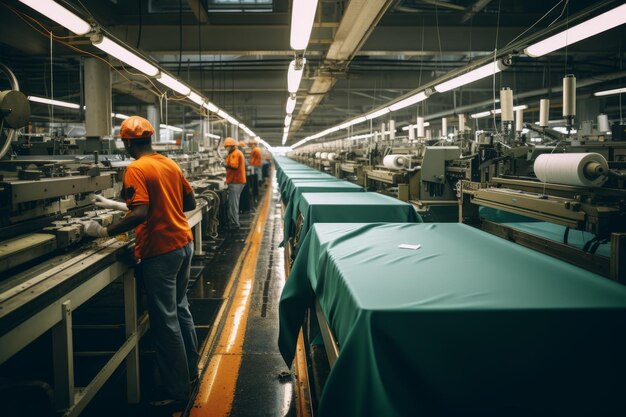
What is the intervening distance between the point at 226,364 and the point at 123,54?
9.52 feet

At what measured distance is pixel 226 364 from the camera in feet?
11.7

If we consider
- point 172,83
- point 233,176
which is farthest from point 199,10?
point 233,176

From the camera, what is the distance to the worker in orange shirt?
30.1ft

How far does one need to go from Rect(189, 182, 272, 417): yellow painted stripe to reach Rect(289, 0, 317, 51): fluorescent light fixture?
265 centimetres

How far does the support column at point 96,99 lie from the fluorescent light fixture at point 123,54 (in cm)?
373

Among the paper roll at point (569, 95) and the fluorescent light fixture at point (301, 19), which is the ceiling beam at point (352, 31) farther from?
the paper roll at point (569, 95)

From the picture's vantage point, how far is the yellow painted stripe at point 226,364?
2.98 metres

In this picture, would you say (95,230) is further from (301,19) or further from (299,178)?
(299,178)

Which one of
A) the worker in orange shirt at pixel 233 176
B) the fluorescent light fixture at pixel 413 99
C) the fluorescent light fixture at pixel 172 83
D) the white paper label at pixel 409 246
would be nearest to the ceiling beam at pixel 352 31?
the fluorescent light fixture at pixel 413 99

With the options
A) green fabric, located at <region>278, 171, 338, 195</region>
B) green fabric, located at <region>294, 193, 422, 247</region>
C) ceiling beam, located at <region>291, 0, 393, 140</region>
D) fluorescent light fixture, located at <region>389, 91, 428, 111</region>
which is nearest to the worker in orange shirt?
green fabric, located at <region>278, 171, 338, 195</region>

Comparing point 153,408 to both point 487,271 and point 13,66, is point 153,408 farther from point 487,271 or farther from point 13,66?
point 13,66

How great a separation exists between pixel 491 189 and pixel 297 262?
156 centimetres

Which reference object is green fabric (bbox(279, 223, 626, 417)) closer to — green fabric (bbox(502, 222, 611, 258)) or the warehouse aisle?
the warehouse aisle

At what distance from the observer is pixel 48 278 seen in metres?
2.23
